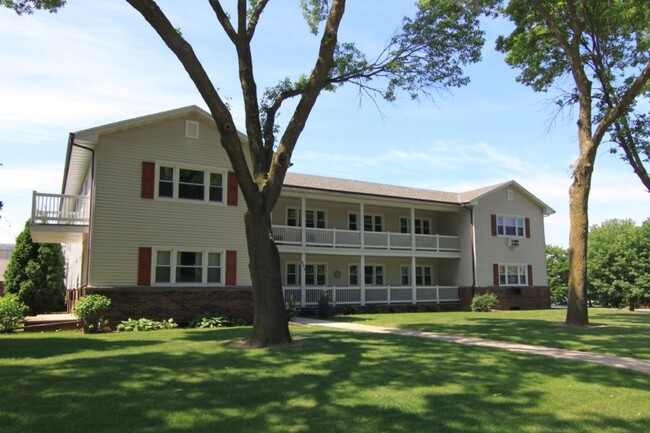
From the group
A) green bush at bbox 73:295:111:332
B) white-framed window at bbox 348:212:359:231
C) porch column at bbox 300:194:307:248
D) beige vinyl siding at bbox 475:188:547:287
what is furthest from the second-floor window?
beige vinyl siding at bbox 475:188:547:287

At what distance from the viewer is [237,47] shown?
1107 cm

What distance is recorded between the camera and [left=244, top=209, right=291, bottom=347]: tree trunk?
33.9 feet

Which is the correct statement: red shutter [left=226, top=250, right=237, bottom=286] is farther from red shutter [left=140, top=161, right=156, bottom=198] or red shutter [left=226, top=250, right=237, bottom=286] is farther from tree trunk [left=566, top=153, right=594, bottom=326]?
tree trunk [left=566, top=153, right=594, bottom=326]

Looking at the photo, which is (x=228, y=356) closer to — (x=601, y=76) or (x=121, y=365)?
(x=121, y=365)

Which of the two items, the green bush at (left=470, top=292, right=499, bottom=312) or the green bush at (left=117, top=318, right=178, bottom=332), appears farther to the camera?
the green bush at (left=470, top=292, right=499, bottom=312)

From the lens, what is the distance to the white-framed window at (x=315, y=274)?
81.3ft

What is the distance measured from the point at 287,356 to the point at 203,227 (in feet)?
31.2

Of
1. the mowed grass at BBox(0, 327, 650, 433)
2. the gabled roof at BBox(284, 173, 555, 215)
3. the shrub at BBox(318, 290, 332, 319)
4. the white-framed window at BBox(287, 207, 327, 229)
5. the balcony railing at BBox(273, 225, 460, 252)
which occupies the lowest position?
the mowed grass at BBox(0, 327, 650, 433)

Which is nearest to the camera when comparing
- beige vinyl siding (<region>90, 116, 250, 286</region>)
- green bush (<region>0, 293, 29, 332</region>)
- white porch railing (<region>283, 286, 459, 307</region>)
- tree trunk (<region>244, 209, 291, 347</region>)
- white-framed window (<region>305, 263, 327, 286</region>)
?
tree trunk (<region>244, 209, 291, 347</region>)

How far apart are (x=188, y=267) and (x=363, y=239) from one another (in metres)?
9.86

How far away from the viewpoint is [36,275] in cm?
2323

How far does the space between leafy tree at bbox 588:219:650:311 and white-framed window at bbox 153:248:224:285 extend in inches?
1391

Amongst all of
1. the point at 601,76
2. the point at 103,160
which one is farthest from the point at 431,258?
the point at 103,160

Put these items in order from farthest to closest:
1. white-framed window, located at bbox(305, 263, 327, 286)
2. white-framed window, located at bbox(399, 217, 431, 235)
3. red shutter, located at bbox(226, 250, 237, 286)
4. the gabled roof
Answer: white-framed window, located at bbox(399, 217, 431, 235) < white-framed window, located at bbox(305, 263, 327, 286) < the gabled roof < red shutter, located at bbox(226, 250, 237, 286)
